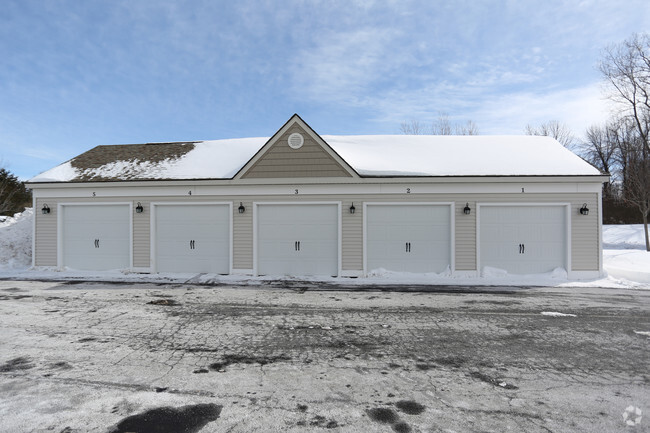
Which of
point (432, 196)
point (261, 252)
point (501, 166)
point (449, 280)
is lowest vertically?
point (449, 280)

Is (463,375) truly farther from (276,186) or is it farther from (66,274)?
(66,274)

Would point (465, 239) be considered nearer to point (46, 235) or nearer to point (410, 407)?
point (410, 407)

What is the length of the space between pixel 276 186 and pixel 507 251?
25.8 feet

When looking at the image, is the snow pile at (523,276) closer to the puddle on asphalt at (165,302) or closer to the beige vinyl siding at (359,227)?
the beige vinyl siding at (359,227)

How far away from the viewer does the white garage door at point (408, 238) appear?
35.6 feet

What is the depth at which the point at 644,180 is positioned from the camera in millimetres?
19625

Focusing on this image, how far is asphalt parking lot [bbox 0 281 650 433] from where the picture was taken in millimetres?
3025

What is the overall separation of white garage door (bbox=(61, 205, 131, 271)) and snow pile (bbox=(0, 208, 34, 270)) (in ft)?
7.23

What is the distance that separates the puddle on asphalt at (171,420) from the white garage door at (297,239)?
7927mm

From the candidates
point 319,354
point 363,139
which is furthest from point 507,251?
point 319,354

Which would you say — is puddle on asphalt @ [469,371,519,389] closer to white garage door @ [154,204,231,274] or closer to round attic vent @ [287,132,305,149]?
round attic vent @ [287,132,305,149]

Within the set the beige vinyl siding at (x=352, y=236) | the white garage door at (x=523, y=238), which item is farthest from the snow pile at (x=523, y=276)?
the beige vinyl siding at (x=352, y=236)

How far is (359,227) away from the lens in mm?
10945

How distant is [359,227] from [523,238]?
529cm
